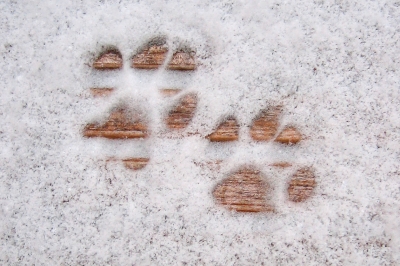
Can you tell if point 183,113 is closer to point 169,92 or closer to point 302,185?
point 169,92

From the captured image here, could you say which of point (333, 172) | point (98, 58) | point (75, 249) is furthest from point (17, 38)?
point (333, 172)

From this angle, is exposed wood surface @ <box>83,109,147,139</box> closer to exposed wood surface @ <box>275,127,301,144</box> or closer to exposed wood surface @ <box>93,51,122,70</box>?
exposed wood surface @ <box>93,51,122,70</box>

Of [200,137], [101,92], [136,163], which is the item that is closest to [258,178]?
[200,137]

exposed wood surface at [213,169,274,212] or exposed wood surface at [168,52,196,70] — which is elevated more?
exposed wood surface at [168,52,196,70]

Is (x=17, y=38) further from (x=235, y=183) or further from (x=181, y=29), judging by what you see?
(x=235, y=183)

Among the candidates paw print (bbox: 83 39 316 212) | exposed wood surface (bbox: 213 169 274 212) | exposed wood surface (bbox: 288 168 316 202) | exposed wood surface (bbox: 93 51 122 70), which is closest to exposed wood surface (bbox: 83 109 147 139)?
paw print (bbox: 83 39 316 212)

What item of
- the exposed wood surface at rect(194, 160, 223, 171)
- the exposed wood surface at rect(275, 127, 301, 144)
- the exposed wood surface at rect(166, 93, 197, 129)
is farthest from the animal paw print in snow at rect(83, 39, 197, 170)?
the exposed wood surface at rect(275, 127, 301, 144)

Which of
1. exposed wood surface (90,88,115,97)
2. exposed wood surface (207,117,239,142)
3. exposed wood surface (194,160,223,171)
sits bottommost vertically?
exposed wood surface (194,160,223,171)
